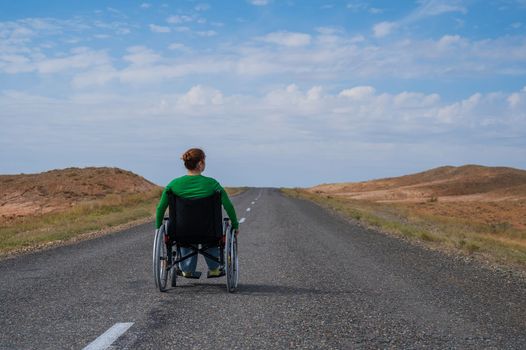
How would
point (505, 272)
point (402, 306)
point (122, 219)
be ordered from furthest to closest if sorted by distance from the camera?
point (122, 219), point (505, 272), point (402, 306)

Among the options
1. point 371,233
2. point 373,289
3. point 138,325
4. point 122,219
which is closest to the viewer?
point 138,325

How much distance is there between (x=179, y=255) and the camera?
6965 millimetres

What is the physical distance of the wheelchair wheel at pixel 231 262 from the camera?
6.64m

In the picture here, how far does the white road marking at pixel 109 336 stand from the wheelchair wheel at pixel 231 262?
66.9 inches

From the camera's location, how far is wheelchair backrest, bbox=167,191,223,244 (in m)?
6.48

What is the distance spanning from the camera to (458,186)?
73.4 meters

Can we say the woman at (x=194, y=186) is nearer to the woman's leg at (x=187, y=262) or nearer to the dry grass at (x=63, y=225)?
the woman's leg at (x=187, y=262)

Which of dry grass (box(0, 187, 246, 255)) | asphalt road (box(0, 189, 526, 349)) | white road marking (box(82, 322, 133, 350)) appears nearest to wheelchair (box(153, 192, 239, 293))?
asphalt road (box(0, 189, 526, 349))

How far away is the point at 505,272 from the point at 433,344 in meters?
5.66

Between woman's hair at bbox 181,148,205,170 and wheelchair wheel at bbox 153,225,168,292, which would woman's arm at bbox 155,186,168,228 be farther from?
woman's hair at bbox 181,148,205,170

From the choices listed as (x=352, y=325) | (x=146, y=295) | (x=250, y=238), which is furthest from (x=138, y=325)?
(x=250, y=238)

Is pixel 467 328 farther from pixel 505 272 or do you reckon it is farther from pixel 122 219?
pixel 122 219

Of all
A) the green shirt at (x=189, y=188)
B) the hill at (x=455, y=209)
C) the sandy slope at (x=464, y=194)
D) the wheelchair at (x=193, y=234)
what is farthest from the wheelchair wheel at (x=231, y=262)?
the sandy slope at (x=464, y=194)

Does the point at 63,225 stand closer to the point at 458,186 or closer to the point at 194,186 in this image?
the point at 194,186
